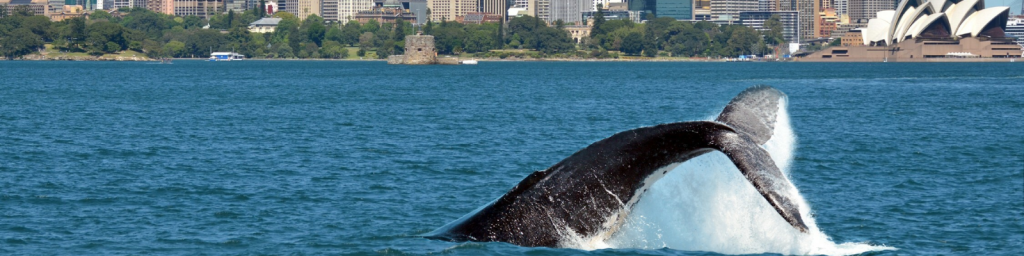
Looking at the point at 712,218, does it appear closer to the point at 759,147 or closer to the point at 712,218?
the point at 712,218

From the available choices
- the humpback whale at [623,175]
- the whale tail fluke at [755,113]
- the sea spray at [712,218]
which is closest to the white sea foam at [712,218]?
the sea spray at [712,218]

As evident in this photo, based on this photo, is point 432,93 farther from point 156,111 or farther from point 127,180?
point 127,180

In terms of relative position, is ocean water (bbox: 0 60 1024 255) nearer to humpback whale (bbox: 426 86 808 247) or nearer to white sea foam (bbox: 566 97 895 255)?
white sea foam (bbox: 566 97 895 255)

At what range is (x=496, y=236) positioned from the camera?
1099 cm

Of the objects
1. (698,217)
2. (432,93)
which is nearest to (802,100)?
(432,93)

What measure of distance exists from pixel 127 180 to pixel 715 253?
1789 cm

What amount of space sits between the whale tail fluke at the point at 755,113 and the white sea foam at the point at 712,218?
9.25ft

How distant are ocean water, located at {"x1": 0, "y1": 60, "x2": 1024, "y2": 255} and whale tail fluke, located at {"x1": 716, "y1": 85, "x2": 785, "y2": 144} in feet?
0.71

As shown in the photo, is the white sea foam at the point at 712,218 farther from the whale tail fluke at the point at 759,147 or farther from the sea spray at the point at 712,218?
the whale tail fluke at the point at 759,147

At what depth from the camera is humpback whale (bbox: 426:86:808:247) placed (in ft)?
30.9

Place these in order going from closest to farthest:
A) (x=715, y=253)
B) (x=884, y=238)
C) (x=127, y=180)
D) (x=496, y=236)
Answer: (x=496, y=236) < (x=715, y=253) < (x=884, y=238) < (x=127, y=180)

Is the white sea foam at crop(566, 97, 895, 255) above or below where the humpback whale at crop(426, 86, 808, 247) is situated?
below

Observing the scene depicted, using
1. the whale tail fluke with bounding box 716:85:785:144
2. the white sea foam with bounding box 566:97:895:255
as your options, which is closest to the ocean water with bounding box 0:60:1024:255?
the white sea foam with bounding box 566:97:895:255

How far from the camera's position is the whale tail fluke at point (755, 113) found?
9906 mm
